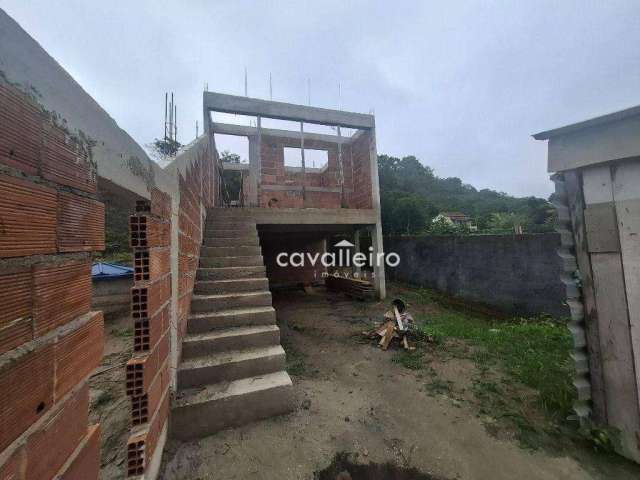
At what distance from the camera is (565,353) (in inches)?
143

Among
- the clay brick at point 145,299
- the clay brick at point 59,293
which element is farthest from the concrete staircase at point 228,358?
the clay brick at point 59,293

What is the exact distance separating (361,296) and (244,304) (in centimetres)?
501

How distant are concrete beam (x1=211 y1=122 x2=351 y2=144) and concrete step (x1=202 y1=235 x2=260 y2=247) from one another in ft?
15.0

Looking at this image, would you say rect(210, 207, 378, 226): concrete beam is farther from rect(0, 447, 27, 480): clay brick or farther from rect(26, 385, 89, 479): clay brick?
rect(0, 447, 27, 480): clay brick

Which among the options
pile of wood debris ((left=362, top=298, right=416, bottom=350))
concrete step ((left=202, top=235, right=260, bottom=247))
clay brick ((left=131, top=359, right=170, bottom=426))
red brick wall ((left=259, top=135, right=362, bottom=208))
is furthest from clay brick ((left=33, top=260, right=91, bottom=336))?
red brick wall ((left=259, top=135, right=362, bottom=208))

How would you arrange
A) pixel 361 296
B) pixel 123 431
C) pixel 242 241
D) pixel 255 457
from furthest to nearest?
pixel 361 296 → pixel 242 241 → pixel 123 431 → pixel 255 457

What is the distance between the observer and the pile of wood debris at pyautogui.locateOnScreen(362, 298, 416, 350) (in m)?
4.12

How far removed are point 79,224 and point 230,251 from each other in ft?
11.2

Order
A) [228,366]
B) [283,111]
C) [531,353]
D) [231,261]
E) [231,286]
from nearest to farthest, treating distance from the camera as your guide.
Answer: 1. [228,366]
2. [231,286]
3. [531,353]
4. [231,261]
5. [283,111]

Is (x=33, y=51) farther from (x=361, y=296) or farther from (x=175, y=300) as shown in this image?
(x=361, y=296)

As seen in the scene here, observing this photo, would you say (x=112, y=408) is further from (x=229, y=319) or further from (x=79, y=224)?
(x=79, y=224)

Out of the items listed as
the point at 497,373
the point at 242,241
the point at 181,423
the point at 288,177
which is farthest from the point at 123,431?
the point at 288,177

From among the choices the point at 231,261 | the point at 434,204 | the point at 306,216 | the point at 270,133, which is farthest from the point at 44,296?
the point at 434,204

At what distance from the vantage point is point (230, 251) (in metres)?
4.15
